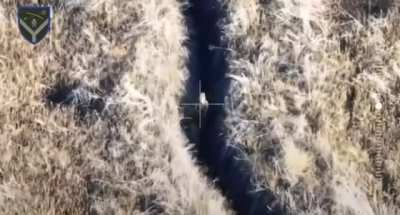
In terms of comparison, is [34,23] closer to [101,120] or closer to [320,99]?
[101,120]

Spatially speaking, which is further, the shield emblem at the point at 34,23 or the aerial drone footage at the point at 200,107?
the shield emblem at the point at 34,23

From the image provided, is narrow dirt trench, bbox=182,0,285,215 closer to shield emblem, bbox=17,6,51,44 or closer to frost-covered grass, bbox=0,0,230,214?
frost-covered grass, bbox=0,0,230,214

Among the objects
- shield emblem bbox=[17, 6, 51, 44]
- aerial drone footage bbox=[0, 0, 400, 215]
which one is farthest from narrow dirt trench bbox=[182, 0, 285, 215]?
shield emblem bbox=[17, 6, 51, 44]

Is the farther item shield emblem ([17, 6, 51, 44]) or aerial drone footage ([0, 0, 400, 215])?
shield emblem ([17, 6, 51, 44])

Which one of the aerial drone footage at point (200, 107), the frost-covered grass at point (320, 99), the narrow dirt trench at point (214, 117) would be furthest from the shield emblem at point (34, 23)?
the frost-covered grass at point (320, 99)

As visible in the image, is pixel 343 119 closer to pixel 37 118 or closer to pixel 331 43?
pixel 331 43

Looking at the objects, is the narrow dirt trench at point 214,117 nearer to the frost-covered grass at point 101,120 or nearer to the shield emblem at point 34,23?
the frost-covered grass at point 101,120

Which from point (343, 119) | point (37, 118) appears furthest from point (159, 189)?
point (343, 119)
